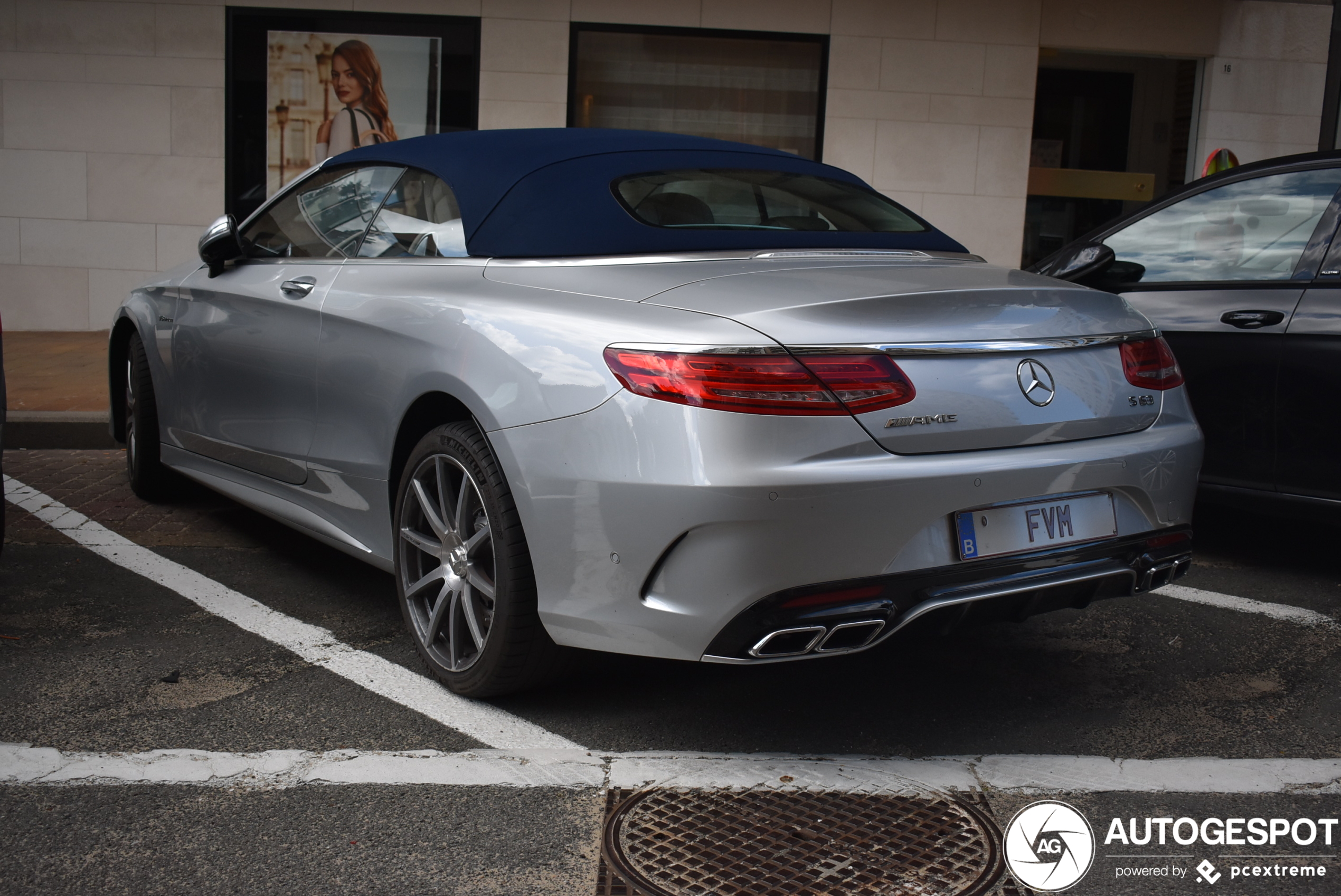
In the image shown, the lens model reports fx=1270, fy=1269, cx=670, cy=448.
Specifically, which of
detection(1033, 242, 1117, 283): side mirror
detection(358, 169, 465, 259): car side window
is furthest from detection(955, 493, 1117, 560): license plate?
detection(1033, 242, 1117, 283): side mirror

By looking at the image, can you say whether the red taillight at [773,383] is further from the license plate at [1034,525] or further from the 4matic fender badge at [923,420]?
the license plate at [1034,525]

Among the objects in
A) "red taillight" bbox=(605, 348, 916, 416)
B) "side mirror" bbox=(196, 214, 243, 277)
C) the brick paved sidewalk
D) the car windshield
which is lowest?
the brick paved sidewalk

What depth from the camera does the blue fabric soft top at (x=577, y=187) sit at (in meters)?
3.38

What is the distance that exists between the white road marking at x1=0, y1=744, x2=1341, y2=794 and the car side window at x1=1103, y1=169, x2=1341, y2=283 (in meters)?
2.29

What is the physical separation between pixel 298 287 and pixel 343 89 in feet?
24.6

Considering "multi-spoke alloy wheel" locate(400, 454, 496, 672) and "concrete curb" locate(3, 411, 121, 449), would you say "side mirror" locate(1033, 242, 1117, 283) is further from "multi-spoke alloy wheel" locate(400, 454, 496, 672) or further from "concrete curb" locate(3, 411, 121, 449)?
"concrete curb" locate(3, 411, 121, 449)

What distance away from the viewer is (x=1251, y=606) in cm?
432

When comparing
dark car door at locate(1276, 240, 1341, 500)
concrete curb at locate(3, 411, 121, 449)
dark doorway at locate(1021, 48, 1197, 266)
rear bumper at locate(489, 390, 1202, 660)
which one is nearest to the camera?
rear bumper at locate(489, 390, 1202, 660)

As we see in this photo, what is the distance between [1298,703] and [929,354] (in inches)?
61.8

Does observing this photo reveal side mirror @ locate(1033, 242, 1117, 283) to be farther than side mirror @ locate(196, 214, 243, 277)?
Yes

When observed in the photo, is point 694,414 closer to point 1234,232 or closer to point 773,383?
point 773,383

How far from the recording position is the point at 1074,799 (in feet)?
9.09

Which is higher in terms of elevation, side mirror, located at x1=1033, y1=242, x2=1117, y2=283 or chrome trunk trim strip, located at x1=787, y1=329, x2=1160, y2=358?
side mirror, located at x1=1033, y1=242, x2=1117, y2=283

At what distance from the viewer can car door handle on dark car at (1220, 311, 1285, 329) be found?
4492 mm
